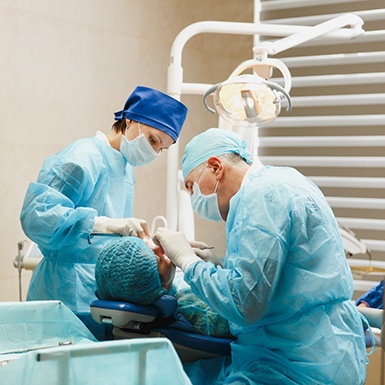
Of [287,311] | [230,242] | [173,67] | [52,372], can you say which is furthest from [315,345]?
[173,67]

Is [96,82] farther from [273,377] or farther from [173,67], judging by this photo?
[273,377]

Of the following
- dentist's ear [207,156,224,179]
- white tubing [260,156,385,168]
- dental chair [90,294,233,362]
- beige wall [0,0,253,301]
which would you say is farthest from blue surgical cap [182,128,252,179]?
white tubing [260,156,385,168]

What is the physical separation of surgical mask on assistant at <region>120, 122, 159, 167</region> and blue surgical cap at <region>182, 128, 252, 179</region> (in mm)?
506

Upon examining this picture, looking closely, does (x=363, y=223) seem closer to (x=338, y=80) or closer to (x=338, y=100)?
(x=338, y=100)

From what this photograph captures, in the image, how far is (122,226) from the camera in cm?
246

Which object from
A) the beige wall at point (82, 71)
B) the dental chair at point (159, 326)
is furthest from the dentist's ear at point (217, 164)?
the beige wall at point (82, 71)

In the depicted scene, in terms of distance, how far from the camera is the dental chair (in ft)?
6.63

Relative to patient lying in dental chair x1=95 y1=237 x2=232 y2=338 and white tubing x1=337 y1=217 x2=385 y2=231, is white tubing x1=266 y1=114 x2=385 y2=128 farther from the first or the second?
patient lying in dental chair x1=95 y1=237 x2=232 y2=338

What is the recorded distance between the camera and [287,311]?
192cm

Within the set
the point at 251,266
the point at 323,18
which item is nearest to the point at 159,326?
the point at 251,266

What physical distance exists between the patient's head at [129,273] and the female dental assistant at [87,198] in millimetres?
345

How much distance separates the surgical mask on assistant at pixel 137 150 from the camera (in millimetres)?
2758

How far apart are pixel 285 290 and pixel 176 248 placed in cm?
37

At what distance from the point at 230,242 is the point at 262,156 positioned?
7.64 ft
